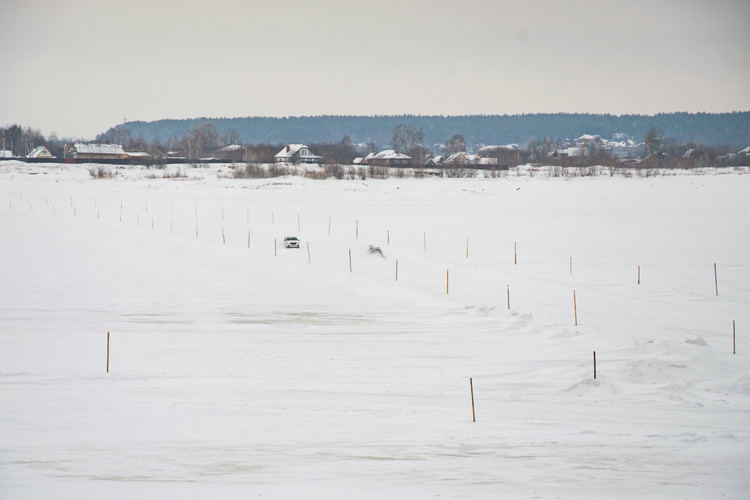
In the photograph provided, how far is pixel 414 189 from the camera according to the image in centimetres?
7719

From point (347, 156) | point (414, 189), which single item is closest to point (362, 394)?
point (414, 189)

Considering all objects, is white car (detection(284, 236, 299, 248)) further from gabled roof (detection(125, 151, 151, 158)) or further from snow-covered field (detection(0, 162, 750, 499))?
gabled roof (detection(125, 151, 151, 158))

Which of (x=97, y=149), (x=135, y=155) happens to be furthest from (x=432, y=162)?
(x=97, y=149)

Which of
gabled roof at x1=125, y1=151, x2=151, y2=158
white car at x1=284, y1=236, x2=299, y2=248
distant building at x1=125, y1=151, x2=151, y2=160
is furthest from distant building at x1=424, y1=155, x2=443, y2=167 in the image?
white car at x1=284, y1=236, x2=299, y2=248

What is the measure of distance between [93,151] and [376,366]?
12649cm

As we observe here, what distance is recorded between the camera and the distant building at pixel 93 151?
128 metres

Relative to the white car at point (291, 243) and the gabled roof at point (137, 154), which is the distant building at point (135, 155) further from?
the white car at point (291, 243)

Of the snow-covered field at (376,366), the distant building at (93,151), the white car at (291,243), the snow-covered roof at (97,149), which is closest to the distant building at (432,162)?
the distant building at (93,151)

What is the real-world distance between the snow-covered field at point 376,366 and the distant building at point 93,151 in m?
96.3

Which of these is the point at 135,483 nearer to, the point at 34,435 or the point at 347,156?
the point at 34,435

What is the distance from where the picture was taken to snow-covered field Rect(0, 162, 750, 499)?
1173 centimetres

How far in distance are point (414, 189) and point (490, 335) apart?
57.8m

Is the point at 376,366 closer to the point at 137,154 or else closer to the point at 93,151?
the point at 93,151

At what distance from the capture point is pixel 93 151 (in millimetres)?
130000
